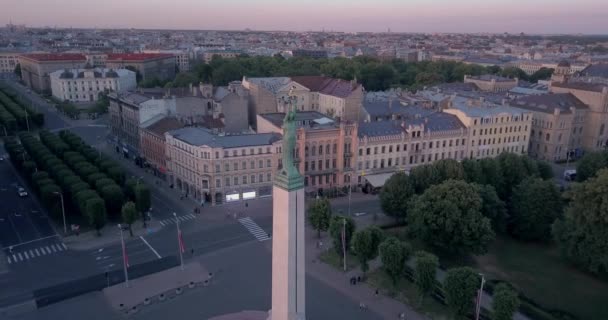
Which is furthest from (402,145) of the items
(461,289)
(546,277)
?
(461,289)

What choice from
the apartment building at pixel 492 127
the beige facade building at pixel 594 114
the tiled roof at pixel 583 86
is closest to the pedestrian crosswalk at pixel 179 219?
the apartment building at pixel 492 127

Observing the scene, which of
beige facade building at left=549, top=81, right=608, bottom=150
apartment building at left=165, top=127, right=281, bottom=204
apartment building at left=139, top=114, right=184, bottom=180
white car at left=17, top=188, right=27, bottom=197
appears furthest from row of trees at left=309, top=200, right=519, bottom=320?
beige facade building at left=549, top=81, right=608, bottom=150

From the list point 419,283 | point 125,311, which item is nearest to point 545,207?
point 419,283

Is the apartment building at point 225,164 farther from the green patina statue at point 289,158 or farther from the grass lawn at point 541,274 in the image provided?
the green patina statue at point 289,158

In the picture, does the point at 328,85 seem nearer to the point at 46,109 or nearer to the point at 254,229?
the point at 254,229

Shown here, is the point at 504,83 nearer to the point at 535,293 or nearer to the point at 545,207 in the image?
the point at 545,207

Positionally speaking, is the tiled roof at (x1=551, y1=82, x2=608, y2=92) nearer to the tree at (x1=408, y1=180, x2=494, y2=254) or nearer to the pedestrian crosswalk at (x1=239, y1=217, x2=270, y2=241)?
the tree at (x1=408, y1=180, x2=494, y2=254)
